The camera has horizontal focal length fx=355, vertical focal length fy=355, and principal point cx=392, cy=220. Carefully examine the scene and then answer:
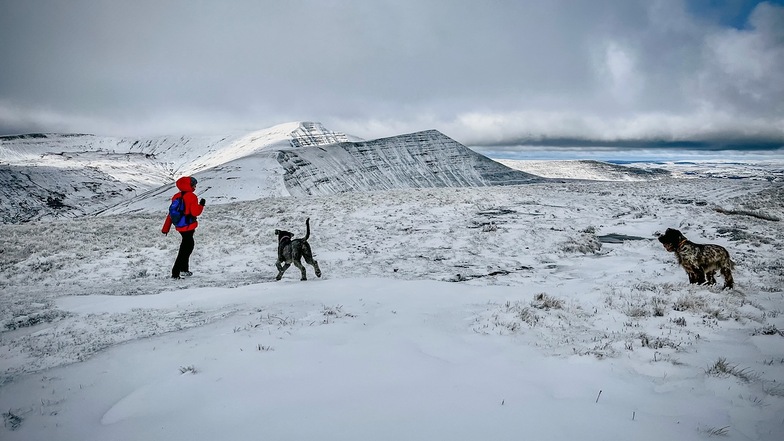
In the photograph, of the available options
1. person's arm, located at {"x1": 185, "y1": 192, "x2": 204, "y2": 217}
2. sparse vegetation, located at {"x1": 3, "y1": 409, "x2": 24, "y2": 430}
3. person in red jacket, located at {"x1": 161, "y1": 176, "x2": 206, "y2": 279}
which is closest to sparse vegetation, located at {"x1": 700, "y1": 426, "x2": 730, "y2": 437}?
sparse vegetation, located at {"x1": 3, "y1": 409, "x2": 24, "y2": 430}

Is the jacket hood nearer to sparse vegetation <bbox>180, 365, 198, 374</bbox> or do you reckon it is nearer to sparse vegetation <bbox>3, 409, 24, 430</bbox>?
sparse vegetation <bbox>180, 365, 198, 374</bbox>

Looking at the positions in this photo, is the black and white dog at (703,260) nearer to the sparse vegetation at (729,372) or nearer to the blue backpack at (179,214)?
the sparse vegetation at (729,372)

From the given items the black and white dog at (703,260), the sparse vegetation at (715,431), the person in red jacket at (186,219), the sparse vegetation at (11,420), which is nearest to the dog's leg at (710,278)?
the black and white dog at (703,260)

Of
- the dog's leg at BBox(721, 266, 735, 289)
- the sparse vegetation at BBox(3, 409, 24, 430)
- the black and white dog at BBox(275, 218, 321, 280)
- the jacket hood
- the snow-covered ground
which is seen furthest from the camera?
the jacket hood

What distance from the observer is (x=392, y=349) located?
15.1 feet

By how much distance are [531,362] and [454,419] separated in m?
1.69

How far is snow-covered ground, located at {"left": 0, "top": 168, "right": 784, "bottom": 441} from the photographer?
3133mm

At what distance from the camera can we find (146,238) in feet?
50.4

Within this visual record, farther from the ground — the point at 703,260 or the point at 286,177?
the point at 286,177

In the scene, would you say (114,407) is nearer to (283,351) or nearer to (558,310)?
(283,351)

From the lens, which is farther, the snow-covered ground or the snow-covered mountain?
the snow-covered mountain

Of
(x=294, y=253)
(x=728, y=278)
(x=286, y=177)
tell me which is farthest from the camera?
(x=286, y=177)

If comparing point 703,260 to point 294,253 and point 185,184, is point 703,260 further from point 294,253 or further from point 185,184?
point 185,184

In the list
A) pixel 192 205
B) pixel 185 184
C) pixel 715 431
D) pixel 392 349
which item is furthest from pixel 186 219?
pixel 715 431
